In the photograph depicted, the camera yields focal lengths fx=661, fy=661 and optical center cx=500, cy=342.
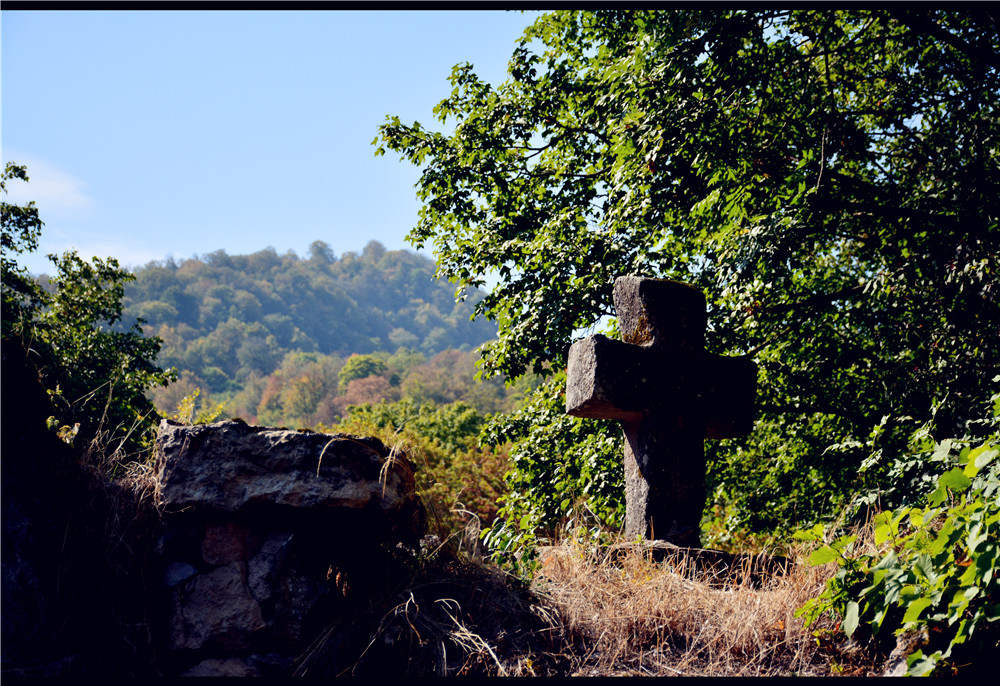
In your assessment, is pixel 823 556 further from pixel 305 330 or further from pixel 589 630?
pixel 305 330

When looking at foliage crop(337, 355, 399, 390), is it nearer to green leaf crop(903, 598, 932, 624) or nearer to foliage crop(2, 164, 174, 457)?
foliage crop(2, 164, 174, 457)

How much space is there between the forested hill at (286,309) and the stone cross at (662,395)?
79.6 m

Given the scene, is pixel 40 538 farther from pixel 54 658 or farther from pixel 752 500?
pixel 752 500

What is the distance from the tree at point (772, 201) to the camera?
17.6ft

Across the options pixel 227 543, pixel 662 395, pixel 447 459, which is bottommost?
pixel 447 459

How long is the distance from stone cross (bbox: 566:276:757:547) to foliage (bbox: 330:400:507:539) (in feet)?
3.01

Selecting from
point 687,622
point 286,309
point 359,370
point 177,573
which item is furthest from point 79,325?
point 286,309

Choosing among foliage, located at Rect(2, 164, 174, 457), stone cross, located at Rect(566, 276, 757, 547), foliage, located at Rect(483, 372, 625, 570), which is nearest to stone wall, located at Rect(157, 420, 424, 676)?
stone cross, located at Rect(566, 276, 757, 547)

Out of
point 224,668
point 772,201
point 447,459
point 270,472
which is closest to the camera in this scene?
point 224,668

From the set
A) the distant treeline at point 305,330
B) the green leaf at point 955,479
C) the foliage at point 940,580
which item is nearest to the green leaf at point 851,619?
the foliage at point 940,580

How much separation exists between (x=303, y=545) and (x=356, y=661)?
0.57 m

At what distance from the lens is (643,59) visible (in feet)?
17.3

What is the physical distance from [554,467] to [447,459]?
46.8ft

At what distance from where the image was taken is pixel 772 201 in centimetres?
581
